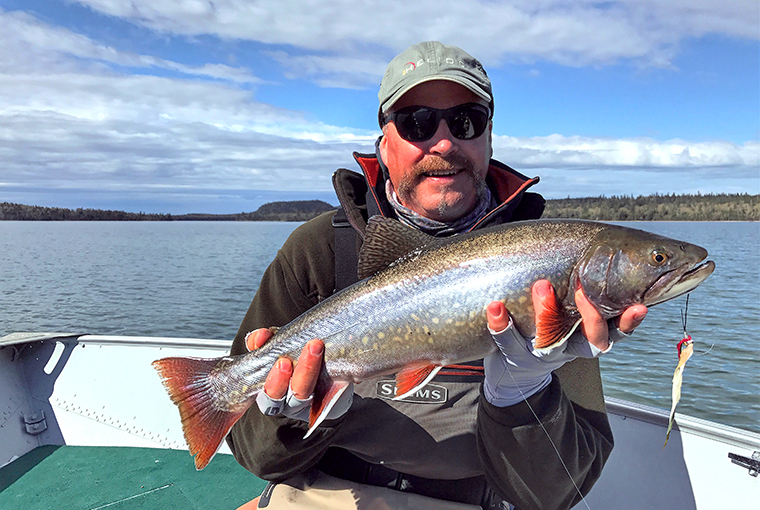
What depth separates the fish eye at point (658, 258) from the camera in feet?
8.17

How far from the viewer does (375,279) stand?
2.81 m

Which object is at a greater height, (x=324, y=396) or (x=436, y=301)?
(x=436, y=301)

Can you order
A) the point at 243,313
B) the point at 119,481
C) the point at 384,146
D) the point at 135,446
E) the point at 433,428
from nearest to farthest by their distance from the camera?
the point at 433,428 → the point at 384,146 → the point at 119,481 → the point at 135,446 → the point at 243,313

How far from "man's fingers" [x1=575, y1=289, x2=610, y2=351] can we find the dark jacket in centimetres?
59

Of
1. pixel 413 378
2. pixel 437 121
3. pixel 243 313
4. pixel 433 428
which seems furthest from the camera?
pixel 243 313

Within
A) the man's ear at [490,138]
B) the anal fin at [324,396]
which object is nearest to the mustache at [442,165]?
the man's ear at [490,138]

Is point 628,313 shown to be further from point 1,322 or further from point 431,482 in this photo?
point 1,322

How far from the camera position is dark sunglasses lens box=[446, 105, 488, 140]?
3559 mm

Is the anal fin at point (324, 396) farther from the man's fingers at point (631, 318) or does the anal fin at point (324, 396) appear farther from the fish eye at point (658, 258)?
the fish eye at point (658, 258)

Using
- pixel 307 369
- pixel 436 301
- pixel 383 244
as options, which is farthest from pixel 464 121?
pixel 307 369

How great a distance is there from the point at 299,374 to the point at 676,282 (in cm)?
194

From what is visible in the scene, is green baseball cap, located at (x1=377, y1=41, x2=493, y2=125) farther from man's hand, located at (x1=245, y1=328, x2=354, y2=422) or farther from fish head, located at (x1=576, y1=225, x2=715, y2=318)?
man's hand, located at (x1=245, y1=328, x2=354, y2=422)

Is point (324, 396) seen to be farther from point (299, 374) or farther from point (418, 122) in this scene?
point (418, 122)

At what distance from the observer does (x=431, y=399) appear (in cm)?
346
